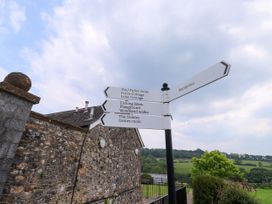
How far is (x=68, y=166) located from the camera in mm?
7121

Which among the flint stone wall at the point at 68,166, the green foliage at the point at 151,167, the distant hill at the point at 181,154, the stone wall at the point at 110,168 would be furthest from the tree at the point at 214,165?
the flint stone wall at the point at 68,166

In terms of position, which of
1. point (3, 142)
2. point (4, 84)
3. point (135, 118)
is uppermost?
point (4, 84)

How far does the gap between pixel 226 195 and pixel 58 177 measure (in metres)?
6.16

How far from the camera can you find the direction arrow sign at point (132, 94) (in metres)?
3.02

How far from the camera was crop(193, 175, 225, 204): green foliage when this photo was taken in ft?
32.2

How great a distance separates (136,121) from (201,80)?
1.04 meters

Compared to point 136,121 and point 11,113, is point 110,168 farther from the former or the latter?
point 136,121

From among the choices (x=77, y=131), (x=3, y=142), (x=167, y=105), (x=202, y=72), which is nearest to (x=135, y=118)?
(x=167, y=105)

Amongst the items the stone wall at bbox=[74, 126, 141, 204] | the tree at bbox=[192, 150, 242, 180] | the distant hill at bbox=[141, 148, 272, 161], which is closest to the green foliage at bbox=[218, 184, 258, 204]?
the stone wall at bbox=[74, 126, 141, 204]

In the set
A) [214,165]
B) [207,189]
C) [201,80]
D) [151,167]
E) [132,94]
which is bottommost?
[207,189]

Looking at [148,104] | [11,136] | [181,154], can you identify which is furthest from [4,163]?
[181,154]

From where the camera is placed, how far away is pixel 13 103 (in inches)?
139

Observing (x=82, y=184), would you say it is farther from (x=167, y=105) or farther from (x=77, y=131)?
(x=167, y=105)

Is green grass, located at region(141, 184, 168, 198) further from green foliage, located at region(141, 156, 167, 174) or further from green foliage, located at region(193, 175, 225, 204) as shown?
green foliage, located at region(141, 156, 167, 174)
